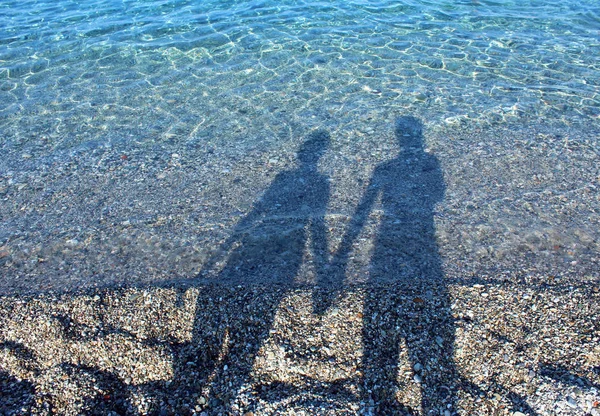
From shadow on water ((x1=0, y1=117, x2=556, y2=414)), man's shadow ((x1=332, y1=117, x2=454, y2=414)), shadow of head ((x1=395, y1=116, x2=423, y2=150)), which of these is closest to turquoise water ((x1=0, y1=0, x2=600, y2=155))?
shadow of head ((x1=395, y1=116, x2=423, y2=150))

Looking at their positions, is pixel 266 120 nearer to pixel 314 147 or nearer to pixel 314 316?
pixel 314 147

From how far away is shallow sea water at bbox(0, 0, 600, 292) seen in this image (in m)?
5.84

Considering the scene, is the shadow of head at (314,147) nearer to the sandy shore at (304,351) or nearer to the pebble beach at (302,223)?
the pebble beach at (302,223)

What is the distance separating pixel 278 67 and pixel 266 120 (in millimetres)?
2568

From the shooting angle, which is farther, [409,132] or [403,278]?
[409,132]

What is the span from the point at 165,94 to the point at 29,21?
692cm

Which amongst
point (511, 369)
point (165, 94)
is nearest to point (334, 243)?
point (511, 369)

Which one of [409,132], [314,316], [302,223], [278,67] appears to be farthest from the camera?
[278,67]

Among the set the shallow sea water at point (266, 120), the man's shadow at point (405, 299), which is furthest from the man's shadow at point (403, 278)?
the shallow sea water at point (266, 120)

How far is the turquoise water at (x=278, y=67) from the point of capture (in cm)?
870

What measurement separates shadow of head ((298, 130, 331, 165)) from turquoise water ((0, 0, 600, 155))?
1.13 feet

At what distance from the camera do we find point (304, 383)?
3902mm

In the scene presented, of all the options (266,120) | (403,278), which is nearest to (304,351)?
(403,278)

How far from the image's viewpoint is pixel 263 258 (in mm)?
5465
